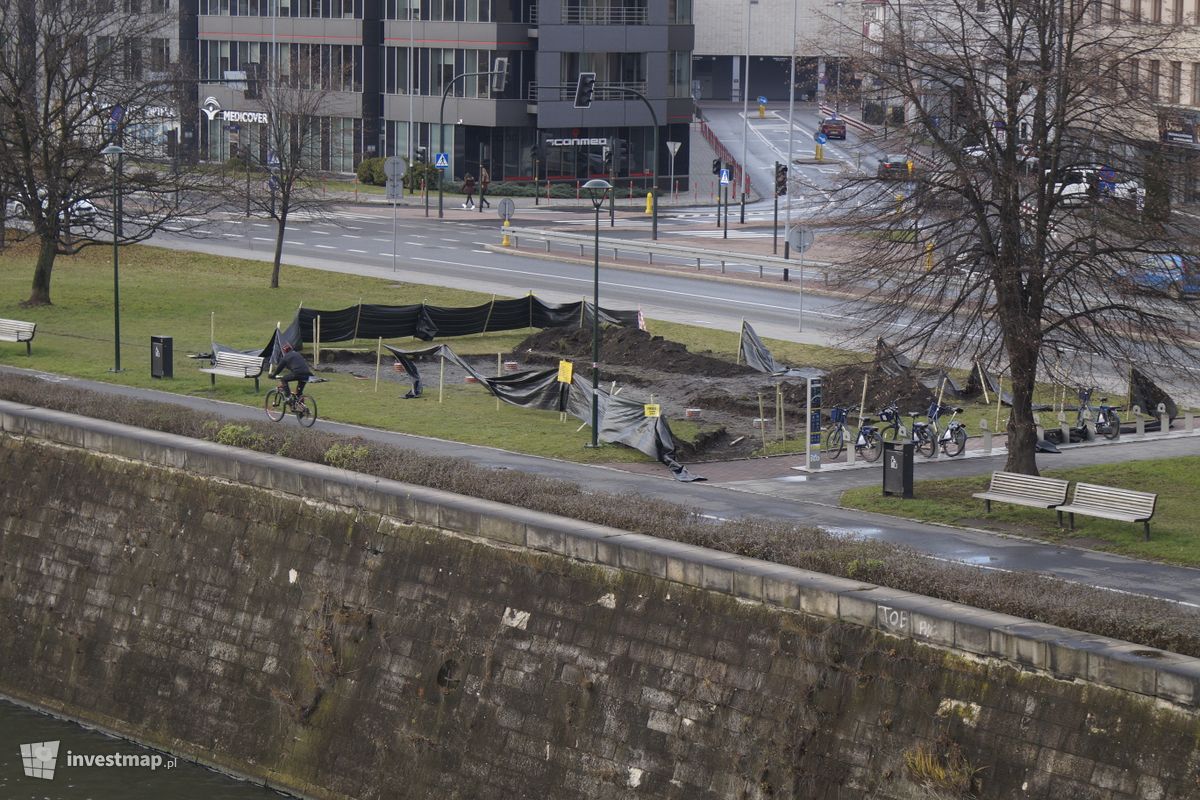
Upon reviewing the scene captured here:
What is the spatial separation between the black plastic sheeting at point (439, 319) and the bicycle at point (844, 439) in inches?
474

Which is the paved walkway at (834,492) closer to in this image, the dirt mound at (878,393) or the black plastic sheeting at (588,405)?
the black plastic sheeting at (588,405)

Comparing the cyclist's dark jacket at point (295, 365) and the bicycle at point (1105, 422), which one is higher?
the cyclist's dark jacket at point (295, 365)

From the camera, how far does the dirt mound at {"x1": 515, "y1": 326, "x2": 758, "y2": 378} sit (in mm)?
38312

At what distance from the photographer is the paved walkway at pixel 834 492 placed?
21172mm

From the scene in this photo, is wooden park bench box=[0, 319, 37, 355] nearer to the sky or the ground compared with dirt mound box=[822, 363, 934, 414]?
nearer to the sky

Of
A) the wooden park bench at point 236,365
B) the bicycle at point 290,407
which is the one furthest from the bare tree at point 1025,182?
the wooden park bench at point 236,365

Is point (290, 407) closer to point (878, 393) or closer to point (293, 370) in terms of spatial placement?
point (293, 370)

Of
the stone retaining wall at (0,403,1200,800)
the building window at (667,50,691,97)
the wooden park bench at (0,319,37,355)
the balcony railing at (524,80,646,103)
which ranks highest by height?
the building window at (667,50,691,97)

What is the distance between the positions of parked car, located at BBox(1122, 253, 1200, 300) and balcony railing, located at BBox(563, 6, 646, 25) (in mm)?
60207

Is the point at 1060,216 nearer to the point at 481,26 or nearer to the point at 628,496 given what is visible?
the point at 628,496

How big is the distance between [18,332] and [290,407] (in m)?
10.1

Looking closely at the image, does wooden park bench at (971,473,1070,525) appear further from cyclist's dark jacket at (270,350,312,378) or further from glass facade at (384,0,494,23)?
glass facade at (384,0,494,23)

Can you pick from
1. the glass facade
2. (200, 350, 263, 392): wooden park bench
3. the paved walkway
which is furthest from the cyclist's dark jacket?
the glass facade

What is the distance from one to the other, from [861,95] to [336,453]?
1001cm
